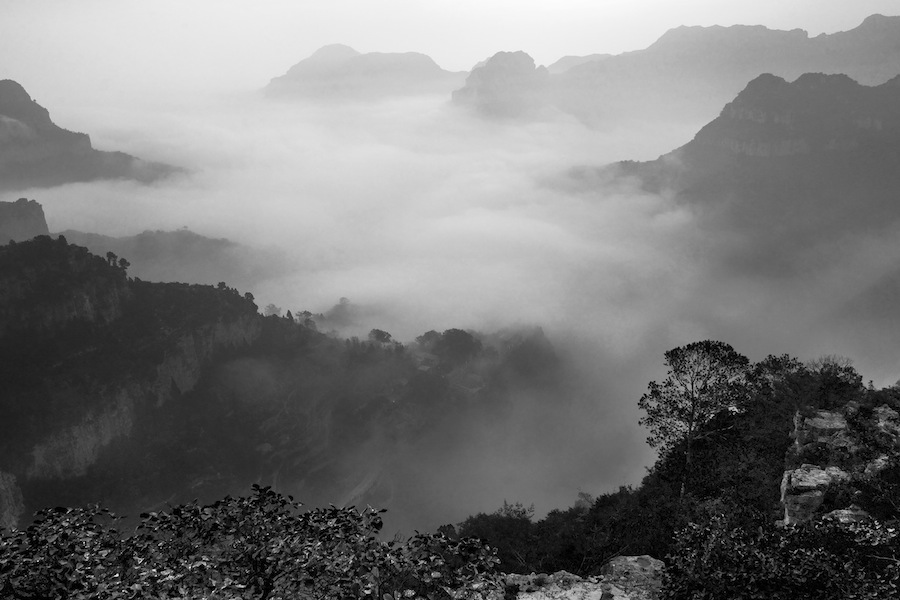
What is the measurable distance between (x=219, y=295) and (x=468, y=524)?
473ft

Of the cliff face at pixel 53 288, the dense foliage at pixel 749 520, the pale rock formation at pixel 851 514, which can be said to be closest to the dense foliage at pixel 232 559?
the dense foliage at pixel 749 520

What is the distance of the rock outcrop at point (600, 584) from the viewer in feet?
91.1

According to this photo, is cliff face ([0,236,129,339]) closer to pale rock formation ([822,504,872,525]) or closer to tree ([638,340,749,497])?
tree ([638,340,749,497])

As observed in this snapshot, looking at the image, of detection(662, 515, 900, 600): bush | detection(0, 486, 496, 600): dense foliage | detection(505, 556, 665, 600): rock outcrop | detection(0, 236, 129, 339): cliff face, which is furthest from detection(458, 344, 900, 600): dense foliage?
detection(0, 236, 129, 339): cliff face

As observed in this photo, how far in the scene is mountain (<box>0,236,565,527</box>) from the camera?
420ft

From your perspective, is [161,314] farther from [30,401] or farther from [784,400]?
[784,400]

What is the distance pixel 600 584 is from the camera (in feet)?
94.4

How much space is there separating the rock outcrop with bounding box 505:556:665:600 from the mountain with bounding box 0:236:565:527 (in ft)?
406

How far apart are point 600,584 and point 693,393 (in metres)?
22.8

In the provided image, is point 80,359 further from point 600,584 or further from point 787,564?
point 787,564

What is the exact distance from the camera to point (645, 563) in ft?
102

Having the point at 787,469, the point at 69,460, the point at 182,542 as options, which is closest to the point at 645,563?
the point at 787,469

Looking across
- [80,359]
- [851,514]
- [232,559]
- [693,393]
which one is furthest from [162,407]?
[851,514]

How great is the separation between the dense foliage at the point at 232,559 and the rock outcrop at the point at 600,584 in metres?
9.72
